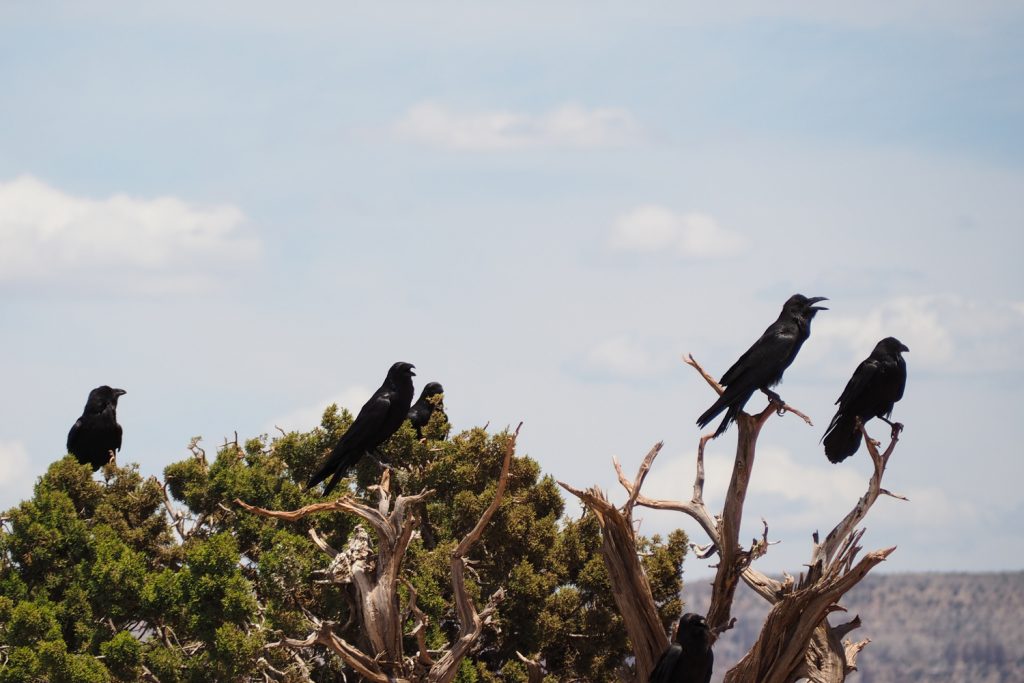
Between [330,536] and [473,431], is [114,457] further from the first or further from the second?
[473,431]

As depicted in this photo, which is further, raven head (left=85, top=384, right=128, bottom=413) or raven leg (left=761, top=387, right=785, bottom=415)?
raven head (left=85, top=384, right=128, bottom=413)

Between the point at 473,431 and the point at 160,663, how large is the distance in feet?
16.5

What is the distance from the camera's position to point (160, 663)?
18.2 meters

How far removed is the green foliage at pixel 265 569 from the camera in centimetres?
1797

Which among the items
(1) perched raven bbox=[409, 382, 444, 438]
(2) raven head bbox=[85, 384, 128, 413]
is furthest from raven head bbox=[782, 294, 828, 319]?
(2) raven head bbox=[85, 384, 128, 413]

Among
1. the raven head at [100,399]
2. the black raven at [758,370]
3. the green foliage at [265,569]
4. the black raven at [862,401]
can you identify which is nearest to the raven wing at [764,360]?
the black raven at [758,370]

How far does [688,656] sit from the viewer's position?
546 inches

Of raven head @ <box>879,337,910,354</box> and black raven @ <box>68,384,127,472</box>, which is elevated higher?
raven head @ <box>879,337,910,354</box>

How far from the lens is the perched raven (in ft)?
68.4

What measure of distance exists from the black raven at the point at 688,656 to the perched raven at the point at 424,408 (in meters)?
7.48

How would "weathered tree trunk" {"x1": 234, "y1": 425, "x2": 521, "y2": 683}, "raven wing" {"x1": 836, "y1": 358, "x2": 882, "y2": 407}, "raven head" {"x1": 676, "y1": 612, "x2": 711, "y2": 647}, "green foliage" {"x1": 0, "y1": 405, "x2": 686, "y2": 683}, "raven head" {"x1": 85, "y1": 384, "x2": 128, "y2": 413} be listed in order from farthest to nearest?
1. "raven head" {"x1": 85, "y1": 384, "x2": 128, "y2": 413}
2. "green foliage" {"x1": 0, "y1": 405, "x2": 686, "y2": 683}
3. "raven wing" {"x1": 836, "y1": 358, "x2": 882, "y2": 407}
4. "weathered tree trunk" {"x1": 234, "y1": 425, "x2": 521, "y2": 683}
5. "raven head" {"x1": 676, "y1": 612, "x2": 711, "y2": 647}

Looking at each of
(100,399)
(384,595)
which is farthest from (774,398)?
(100,399)

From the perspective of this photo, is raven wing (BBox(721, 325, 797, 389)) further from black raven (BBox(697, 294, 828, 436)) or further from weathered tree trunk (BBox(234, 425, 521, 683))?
weathered tree trunk (BBox(234, 425, 521, 683))

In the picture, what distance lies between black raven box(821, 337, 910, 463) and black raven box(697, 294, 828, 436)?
0.81 meters
